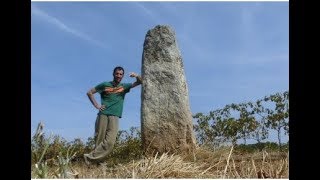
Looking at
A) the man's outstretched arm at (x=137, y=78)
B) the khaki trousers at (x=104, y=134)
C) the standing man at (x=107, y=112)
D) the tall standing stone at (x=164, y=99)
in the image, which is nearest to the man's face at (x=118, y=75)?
the standing man at (x=107, y=112)

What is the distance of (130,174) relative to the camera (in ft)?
22.7

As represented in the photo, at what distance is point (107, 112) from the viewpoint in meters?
9.16

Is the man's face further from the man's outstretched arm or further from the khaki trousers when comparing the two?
the khaki trousers

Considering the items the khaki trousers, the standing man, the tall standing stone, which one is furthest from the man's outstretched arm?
the khaki trousers

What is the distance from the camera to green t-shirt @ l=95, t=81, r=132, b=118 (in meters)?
9.19

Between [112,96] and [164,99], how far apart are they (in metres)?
1.17

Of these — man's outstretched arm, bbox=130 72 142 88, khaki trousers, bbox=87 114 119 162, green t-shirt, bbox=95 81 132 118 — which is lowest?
khaki trousers, bbox=87 114 119 162

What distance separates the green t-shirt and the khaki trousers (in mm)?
121

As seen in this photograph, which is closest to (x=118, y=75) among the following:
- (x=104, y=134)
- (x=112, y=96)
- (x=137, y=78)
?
(x=112, y=96)
